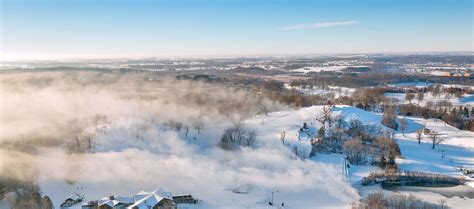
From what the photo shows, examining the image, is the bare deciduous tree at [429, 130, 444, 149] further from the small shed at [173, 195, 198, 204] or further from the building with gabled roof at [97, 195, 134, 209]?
the building with gabled roof at [97, 195, 134, 209]

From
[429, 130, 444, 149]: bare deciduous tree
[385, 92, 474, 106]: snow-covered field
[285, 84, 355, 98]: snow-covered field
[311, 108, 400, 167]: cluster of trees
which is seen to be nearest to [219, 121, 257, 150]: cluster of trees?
[311, 108, 400, 167]: cluster of trees

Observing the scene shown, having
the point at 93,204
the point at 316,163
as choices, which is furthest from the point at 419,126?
the point at 93,204

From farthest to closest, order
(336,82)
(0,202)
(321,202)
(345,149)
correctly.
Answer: (336,82) → (345,149) → (321,202) → (0,202)

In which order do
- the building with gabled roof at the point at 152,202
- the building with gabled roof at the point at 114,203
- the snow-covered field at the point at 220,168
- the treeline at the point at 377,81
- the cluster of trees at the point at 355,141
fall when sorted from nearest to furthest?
1. the building with gabled roof at the point at 152,202
2. the building with gabled roof at the point at 114,203
3. the snow-covered field at the point at 220,168
4. the cluster of trees at the point at 355,141
5. the treeline at the point at 377,81

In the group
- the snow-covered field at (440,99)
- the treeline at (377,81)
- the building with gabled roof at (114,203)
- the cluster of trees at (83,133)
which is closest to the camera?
the building with gabled roof at (114,203)

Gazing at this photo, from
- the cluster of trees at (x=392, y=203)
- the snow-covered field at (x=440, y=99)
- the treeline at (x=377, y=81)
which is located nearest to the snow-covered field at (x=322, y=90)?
the treeline at (x=377, y=81)

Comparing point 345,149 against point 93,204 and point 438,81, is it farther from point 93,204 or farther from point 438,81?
point 438,81

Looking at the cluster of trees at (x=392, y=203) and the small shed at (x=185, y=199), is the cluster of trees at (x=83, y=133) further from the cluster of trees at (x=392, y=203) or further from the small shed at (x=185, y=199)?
the cluster of trees at (x=392, y=203)

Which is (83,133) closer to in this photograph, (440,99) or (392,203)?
(392,203)
